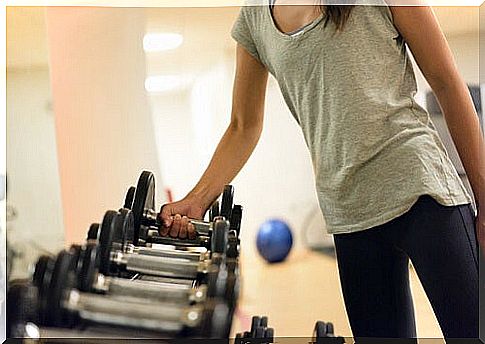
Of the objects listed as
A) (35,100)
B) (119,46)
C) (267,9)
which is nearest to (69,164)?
(35,100)

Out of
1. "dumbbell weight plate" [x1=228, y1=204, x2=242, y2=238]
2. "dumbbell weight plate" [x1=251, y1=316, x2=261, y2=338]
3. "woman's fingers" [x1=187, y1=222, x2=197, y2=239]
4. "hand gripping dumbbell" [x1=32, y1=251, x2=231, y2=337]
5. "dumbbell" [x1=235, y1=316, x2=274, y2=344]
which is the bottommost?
"dumbbell" [x1=235, y1=316, x2=274, y2=344]

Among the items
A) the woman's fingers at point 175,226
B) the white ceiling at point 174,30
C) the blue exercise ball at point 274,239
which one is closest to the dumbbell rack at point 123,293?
the woman's fingers at point 175,226

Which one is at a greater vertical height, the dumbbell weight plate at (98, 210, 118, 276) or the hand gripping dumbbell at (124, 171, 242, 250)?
the hand gripping dumbbell at (124, 171, 242, 250)

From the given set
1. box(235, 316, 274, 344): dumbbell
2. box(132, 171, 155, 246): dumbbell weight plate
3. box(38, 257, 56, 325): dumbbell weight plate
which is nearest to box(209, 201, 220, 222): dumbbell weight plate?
box(132, 171, 155, 246): dumbbell weight plate

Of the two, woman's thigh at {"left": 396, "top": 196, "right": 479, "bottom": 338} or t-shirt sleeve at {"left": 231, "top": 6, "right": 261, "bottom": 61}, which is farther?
t-shirt sleeve at {"left": 231, "top": 6, "right": 261, "bottom": 61}

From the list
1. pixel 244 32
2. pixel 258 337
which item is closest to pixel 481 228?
pixel 258 337

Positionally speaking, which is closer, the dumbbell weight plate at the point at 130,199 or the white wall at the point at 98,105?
the dumbbell weight plate at the point at 130,199

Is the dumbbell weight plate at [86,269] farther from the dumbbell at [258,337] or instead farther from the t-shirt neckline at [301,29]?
the t-shirt neckline at [301,29]

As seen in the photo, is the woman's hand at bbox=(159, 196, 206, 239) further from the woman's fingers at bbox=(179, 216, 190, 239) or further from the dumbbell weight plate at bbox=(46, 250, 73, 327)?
the dumbbell weight plate at bbox=(46, 250, 73, 327)

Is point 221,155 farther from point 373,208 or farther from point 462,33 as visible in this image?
point 462,33

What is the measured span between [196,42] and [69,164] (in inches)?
16.6

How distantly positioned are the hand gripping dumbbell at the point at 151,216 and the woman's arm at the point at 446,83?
48 cm

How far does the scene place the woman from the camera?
1.62 metres

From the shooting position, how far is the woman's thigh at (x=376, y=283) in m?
1.68
